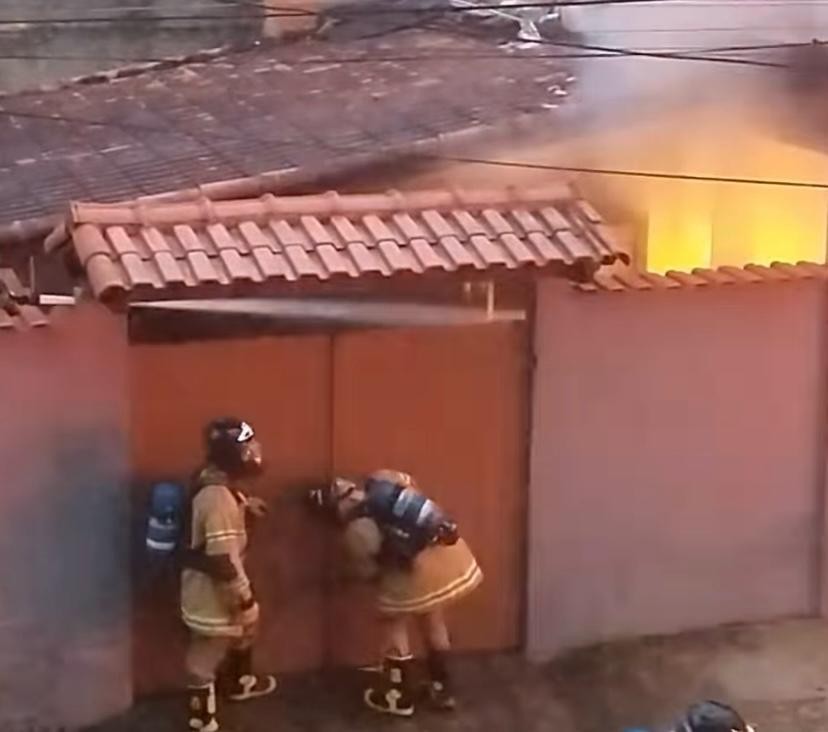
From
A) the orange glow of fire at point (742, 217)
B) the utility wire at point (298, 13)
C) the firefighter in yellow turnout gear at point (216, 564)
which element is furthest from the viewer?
the utility wire at point (298, 13)

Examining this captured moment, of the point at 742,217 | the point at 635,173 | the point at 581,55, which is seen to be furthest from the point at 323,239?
the point at 581,55

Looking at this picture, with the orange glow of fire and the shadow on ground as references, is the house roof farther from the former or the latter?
the shadow on ground

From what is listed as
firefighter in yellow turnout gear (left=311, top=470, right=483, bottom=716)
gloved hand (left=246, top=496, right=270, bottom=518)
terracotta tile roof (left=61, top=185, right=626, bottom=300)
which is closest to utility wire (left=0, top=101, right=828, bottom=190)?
terracotta tile roof (left=61, top=185, right=626, bottom=300)

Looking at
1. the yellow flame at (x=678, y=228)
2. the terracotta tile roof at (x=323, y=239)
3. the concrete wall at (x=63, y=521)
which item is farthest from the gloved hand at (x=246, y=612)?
the yellow flame at (x=678, y=228)

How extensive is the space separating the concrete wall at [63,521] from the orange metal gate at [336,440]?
20 cm

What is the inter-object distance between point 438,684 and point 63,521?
6.30 ft

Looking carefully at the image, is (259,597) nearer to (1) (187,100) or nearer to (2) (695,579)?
(2) (695,579)

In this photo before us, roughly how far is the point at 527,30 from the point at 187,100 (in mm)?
2658

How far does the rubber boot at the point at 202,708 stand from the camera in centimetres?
780

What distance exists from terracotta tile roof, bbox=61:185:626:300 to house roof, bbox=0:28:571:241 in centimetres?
96

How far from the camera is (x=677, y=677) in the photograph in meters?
8.47

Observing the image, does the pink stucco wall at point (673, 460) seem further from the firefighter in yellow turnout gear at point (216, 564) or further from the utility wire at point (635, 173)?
the firefighter in yellow turnout gear at point (216, 564)

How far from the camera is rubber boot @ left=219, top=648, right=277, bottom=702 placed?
8.15 m

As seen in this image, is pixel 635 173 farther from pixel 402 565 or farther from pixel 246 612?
pixel 246 612
